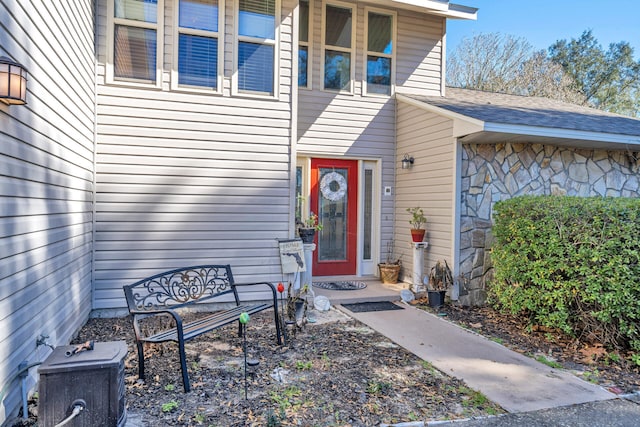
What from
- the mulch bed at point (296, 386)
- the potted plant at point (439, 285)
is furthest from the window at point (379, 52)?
the mulch bed at point (296, 386)

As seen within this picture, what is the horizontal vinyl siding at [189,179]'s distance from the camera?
4.63m

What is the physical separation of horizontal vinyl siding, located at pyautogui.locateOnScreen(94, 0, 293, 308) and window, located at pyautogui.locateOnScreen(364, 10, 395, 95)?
1.99m

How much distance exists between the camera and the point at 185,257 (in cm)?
489

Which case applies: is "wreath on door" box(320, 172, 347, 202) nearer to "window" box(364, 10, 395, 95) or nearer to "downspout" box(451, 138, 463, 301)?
"window" box(364, 10, 395, 95)

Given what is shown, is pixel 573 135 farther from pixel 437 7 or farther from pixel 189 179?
pixel 189 179

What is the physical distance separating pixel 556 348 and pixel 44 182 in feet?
15.8

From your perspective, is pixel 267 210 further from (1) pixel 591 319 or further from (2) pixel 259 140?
(1) pixel 591 319

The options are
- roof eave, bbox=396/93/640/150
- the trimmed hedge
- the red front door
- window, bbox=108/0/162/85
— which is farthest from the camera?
the red front door

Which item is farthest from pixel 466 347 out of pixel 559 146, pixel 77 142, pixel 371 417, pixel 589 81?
pixel 589 81

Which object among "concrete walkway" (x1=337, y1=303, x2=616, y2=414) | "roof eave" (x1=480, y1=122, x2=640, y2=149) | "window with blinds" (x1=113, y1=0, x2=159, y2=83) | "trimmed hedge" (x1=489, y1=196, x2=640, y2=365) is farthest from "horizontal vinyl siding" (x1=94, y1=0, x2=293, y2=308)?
"trimmed hedge" (x1=489, y1=196, x2=640, y2=365)

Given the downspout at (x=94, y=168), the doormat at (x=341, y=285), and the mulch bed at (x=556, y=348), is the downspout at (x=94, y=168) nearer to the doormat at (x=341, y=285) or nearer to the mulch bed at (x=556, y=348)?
the doormat at (x=341, y=285)

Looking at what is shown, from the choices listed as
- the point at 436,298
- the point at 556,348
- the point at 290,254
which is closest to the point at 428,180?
the point at 436,298

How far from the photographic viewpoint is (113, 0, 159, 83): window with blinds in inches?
182

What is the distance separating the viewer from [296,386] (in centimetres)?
294
